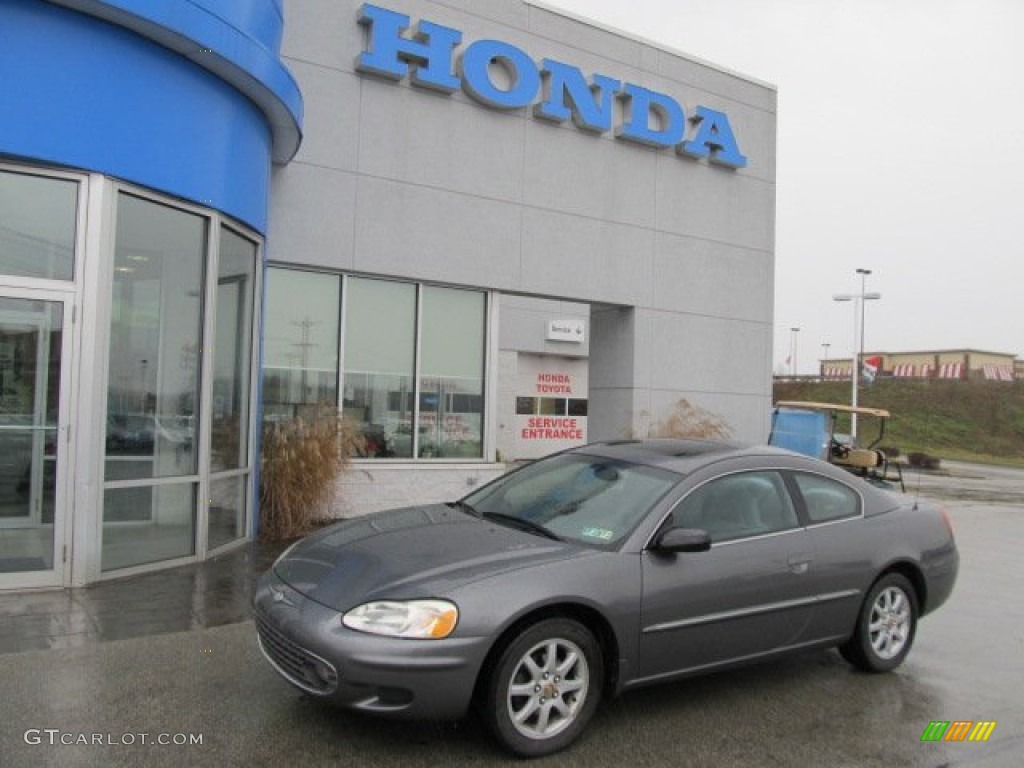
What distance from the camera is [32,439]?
6402mm

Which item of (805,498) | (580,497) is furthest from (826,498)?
(580,497)

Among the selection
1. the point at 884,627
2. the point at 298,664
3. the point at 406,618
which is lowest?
the point at 884,627

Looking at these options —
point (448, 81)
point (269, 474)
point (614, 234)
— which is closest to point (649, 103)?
point (614, 234)

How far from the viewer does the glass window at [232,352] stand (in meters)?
8.01

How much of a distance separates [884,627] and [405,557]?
3216 mm

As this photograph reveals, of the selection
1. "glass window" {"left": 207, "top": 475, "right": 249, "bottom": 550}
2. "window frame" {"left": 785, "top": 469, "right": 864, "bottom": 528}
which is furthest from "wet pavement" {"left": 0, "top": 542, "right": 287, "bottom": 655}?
"window frame" {"left": 785, "top": 469, "right": 864, "bottom": 528}

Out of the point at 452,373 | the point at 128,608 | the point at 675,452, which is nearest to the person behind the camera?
the point at 675,452

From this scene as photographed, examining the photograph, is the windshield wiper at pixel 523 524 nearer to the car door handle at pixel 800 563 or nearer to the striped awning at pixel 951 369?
the car door handle at pixel 800 563

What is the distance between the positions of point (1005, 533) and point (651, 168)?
765 cm

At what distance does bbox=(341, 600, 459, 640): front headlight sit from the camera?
3730 mm

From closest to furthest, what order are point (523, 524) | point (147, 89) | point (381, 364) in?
point (523, 524) → point (147, 89) → point (381, 364)

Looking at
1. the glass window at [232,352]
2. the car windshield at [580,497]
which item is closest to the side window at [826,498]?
the car windshield at [580,497]

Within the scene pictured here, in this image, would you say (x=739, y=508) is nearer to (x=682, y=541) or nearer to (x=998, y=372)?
(x=682, y=541)

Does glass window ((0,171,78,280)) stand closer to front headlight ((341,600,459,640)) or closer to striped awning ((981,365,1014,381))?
front headlight ((341,600,459,640))
